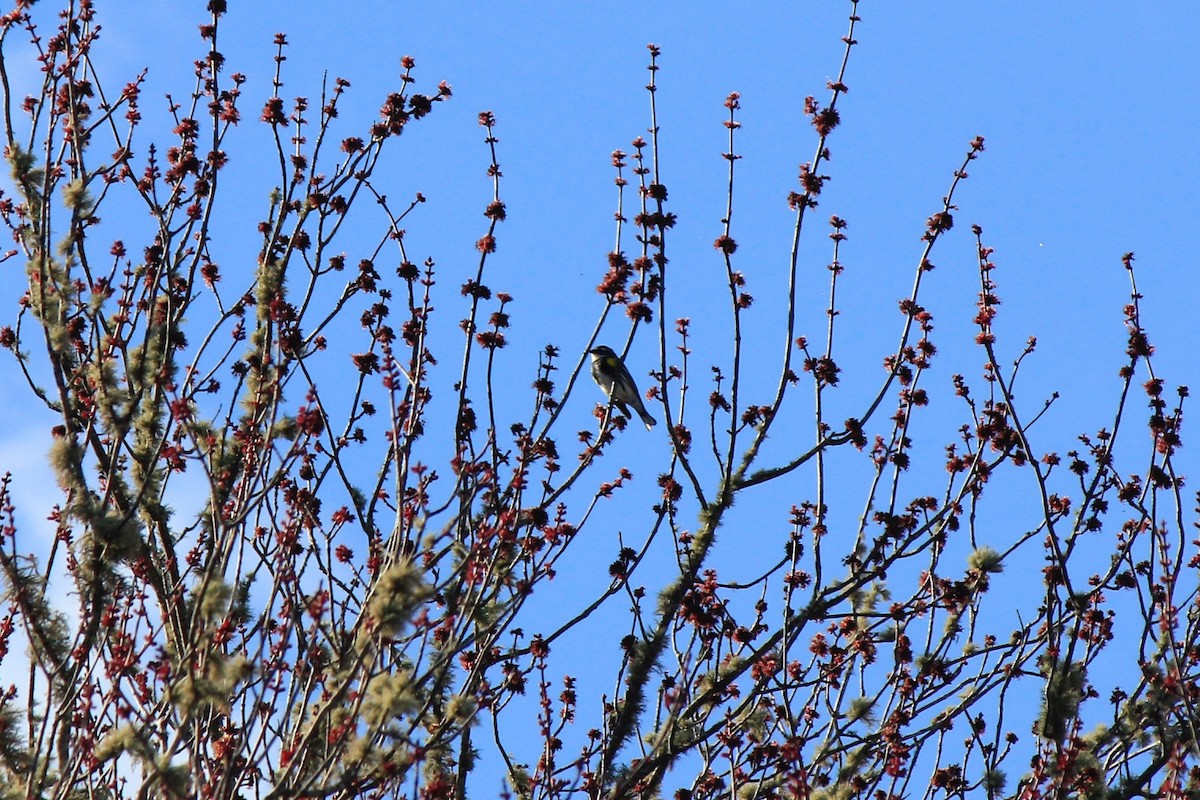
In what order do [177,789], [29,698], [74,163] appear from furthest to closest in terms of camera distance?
1. [74,163]
2. [29,698]
3. [177,789]

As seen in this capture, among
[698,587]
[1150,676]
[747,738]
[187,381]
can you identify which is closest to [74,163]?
[187,381]

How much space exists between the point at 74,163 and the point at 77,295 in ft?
2.65

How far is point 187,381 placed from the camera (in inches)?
276

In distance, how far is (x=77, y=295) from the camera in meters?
7.04

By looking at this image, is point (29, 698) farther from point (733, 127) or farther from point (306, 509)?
point (733, 127)

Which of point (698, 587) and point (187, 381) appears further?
point (698, 587)

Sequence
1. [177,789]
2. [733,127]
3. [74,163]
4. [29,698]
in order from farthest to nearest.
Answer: [733,127] < [74,163] < [29,698] < [177,789]

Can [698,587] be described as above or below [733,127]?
below

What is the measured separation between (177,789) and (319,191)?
152 inches

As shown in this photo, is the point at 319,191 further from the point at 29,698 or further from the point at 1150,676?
the point at 1150,676

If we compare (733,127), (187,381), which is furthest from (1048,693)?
(187,381)

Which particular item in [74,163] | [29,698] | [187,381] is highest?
[74,163]

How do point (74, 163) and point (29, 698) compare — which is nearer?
point (29, 698)

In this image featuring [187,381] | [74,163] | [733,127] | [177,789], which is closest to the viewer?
[177,789]
